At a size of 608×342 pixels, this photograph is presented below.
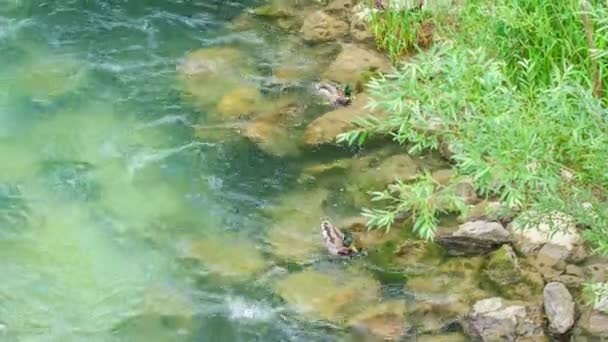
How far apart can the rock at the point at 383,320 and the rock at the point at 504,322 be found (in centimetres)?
49

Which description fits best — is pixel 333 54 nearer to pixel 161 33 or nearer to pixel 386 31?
pixel 386 31

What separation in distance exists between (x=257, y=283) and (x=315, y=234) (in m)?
0.72

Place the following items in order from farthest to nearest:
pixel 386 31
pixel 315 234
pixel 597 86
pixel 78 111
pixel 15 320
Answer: pixel 386 31
pixel 78 111
pixel 315 234
pixel 15 320
pixel 597 86

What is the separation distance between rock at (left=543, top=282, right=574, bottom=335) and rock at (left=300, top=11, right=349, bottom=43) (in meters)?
4.29

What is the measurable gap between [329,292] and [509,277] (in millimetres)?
1390

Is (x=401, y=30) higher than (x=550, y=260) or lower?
higher

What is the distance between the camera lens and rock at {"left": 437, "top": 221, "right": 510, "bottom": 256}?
6656mm

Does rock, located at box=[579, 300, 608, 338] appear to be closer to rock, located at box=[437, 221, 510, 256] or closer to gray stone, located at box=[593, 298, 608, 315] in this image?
gray stone, located at box=[593, 298, 608, 315]

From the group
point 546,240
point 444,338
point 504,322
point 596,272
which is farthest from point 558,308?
point 444,338

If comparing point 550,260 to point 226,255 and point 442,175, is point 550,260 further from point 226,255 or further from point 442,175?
point 226,255

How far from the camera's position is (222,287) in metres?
6.63

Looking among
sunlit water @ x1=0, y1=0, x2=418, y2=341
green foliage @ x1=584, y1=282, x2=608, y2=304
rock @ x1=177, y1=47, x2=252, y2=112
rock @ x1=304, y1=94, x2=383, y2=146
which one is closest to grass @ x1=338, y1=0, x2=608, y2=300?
green foliage @ x1=584, y1=282, x2=608, y2=304

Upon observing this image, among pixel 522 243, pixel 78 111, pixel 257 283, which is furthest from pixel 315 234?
pixel 78 111

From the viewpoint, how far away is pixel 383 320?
630cm
